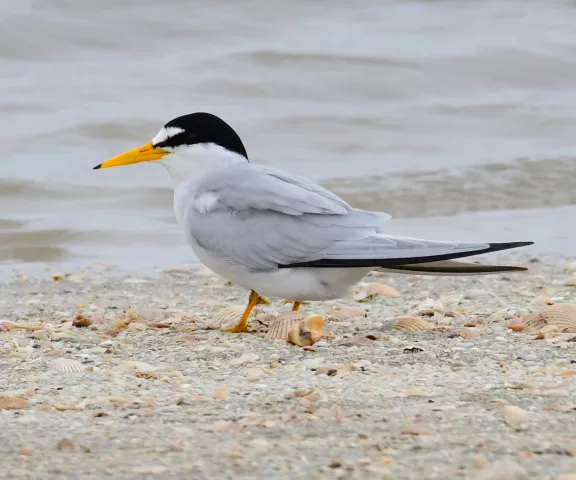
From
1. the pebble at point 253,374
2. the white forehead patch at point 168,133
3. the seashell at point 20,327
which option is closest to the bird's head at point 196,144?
the white forehead patch at point 168,133

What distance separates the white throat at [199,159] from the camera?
4.88 m

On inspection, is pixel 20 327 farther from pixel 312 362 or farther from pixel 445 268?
pixel 445 268

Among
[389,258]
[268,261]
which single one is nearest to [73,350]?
[268,261]

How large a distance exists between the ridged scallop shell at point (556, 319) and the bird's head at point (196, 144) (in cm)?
150

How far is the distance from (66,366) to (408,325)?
4.70ft

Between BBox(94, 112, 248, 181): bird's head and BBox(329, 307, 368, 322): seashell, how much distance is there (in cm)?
83

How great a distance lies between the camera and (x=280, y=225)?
4480mm

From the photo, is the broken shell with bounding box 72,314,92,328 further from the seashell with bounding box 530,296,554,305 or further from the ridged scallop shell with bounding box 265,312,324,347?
the seashell with bounding box 530,296,554,305

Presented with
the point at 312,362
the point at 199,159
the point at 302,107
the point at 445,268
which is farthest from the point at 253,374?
Result: the point at 302,107

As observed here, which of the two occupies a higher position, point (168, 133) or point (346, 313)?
point (168, 133)

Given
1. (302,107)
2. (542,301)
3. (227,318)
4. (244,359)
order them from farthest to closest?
(302,107)
(542,301)
(227,318)
(244,359)

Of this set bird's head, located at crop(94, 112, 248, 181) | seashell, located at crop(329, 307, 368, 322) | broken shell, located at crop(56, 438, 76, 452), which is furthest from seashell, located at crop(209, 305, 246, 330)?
broken shell, located at crop(56, 438, 76, 452)

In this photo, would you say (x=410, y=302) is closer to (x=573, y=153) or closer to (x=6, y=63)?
(x=573, y=153)

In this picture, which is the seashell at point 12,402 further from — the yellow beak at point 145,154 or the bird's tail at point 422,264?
the yellow beak at point 145,154
